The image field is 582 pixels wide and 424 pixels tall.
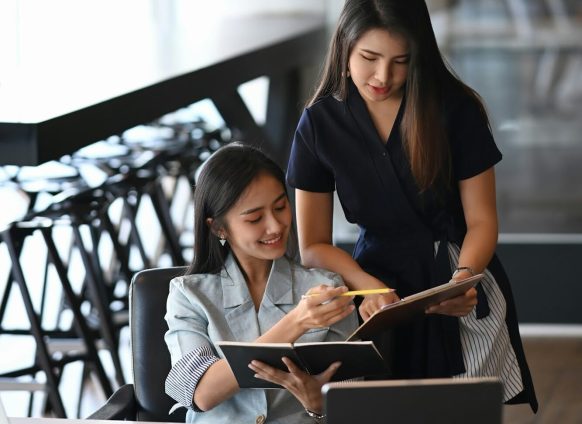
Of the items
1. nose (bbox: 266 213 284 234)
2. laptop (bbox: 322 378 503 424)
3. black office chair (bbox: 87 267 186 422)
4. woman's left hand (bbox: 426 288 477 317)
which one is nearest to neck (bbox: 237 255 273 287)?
nose (bbox: 266 213 284 234)

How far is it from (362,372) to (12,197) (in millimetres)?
3925

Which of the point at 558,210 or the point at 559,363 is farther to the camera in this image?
the point at 558,210

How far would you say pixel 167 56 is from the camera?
175 inches

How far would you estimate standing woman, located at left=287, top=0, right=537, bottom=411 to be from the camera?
84.6 inches

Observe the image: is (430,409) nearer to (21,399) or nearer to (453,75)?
(453,75)

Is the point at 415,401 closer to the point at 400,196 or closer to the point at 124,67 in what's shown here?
the point at 400,196

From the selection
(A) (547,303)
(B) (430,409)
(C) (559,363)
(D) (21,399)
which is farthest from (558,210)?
(B) (430,409)

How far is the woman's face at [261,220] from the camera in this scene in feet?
6.47

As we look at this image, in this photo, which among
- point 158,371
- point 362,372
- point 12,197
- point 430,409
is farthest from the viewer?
point 12,197

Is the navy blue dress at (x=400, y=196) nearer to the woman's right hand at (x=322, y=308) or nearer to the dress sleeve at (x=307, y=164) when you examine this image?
the dress sleeve at (x=307, y=164)

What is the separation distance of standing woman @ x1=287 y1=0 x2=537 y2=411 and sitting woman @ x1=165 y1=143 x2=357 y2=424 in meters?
0.18

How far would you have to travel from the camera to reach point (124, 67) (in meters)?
4.15

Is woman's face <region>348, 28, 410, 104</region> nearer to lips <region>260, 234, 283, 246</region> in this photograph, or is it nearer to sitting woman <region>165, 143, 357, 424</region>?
sitting woman <region>165, 143, 357, 424</region>

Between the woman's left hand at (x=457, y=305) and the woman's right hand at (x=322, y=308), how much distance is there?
29 cm
